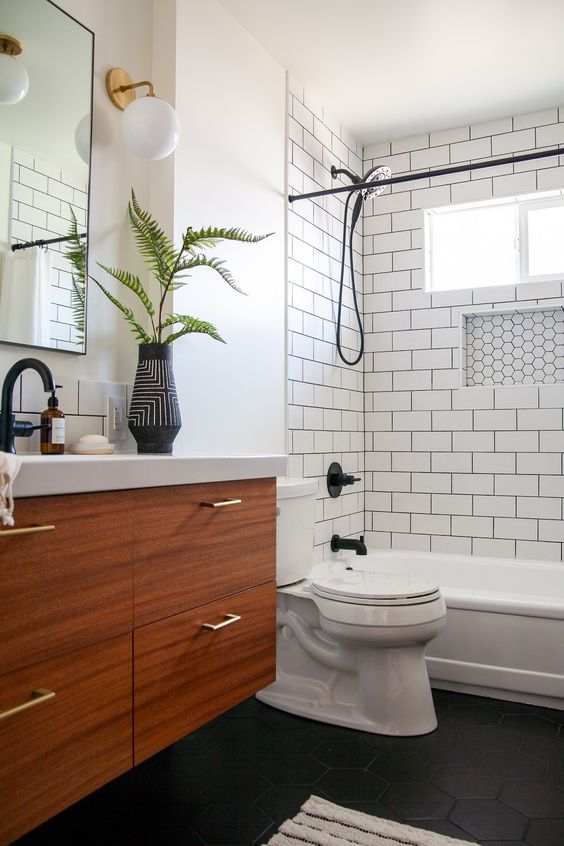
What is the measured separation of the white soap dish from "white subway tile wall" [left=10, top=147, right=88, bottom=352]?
0.90ft

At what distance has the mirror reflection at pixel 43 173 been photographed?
177cm

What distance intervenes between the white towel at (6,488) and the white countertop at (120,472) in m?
0.06

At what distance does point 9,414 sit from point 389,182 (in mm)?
2043

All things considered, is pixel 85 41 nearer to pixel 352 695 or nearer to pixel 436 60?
pixel 436 60

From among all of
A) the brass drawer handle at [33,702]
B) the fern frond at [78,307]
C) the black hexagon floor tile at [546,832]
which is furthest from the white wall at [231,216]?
the black hexagon floor tile at [546,832]

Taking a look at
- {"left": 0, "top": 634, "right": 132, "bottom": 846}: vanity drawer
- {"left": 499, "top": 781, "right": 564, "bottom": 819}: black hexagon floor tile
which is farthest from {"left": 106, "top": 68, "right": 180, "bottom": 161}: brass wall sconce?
{"left": 499, "top": 781, "right": 564, "bottom": 819}: black hexagon floor tile

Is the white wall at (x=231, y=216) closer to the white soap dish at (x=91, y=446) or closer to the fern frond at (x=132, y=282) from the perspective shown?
the fern frond at (x=132, y=282)

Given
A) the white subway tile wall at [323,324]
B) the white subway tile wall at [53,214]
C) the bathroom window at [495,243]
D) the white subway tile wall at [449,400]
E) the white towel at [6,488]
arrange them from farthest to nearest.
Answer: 1. the bathroom window at [495,243]
2. the white subway tile wall at [449,400]
3. the white subway tile wall at [323,324]
4. the white subway tile wall at [53,214]
5. the white towel at [6,488]

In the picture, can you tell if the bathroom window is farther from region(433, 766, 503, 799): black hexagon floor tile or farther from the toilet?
region(433, 766, 503, 799): black hexagon floor tile

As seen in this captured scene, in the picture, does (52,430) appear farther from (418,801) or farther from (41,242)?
(418,801)

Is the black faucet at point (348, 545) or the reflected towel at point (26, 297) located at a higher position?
the reflected towel at point (26, 297)

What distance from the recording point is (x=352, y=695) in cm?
240

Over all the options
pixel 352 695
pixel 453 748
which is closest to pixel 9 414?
pixel 352 695

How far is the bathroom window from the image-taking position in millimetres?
3500
